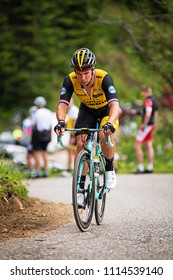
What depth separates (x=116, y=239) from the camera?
264 inches

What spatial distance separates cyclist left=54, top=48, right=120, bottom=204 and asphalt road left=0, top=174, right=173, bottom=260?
736 millimetres

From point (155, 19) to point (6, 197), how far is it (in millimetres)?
11062

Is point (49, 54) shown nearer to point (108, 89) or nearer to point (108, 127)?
point (108, 89)

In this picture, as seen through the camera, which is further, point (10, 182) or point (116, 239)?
point (10, 182)

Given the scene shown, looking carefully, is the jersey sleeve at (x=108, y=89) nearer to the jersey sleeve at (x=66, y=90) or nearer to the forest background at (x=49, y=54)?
the jersey sleeve at (x=66, y=90)

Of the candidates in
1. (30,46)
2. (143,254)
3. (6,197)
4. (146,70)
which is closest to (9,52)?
(30,46)

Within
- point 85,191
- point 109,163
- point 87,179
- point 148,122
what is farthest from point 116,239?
point 148,122

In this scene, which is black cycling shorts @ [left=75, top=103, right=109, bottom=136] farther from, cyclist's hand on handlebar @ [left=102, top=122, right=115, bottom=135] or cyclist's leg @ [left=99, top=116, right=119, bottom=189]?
cyclist's hand on handlebar @ [left=102, top=122, right=115, bottom=135]

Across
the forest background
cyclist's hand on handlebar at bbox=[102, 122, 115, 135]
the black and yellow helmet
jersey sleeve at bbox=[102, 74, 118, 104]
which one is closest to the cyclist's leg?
jersey sleeve at bbox=[102, 74, 118, 104]

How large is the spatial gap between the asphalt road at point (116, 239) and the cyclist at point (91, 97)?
29.0 inches

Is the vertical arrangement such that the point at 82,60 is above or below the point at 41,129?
below

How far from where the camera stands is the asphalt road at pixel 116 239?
5.91 m

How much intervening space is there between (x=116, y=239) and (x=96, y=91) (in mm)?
1963

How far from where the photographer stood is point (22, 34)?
111 ft
